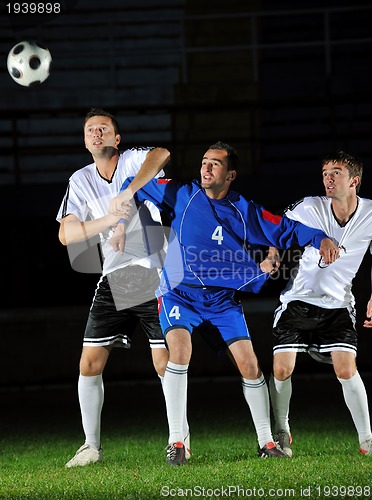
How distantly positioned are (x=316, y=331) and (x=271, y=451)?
2.80ft

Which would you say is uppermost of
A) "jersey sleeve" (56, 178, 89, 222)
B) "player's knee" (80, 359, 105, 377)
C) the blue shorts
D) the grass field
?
"jersey sleeve" (56, 178, 89, 222)

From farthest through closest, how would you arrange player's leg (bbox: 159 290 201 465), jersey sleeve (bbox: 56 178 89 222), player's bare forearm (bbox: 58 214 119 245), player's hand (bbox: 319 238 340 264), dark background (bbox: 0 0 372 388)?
dark background (bbox: 0 0 372 388) → jersey sleeve (bbox: 56 178 89 222) → player's bare forearm (bbox: 58 214 119 245) → player's leg (bbox: 159 290 201 465) → player's hand (bbox: 319 238 340 264)

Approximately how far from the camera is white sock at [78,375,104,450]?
6.38 metres

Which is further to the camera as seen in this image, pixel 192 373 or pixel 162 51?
pixel 162 51

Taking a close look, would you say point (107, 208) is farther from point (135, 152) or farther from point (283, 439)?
point (283, 439)

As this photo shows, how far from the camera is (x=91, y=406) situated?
6.38 metres

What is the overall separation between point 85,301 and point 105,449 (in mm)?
6601

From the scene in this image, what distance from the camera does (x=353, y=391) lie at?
6242 mm

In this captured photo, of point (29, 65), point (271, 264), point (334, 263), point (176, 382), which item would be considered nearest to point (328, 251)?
point (271, 264)

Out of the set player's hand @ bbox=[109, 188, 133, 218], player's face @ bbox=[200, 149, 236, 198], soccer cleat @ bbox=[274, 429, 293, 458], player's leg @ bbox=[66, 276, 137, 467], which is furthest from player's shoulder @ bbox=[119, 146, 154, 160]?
soccer cleat @ bbox=[274, 429, 293, 458]

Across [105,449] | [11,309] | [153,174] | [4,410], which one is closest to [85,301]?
[11,309]

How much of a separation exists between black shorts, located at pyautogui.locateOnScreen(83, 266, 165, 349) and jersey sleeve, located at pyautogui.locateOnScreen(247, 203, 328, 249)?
0.81 metres

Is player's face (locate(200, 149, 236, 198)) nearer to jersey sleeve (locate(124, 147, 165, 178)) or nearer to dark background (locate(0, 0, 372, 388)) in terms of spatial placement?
jersey sleeve (locate(124, 147, 165, 178))

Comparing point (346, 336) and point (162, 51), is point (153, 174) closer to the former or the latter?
point (346, 336)
